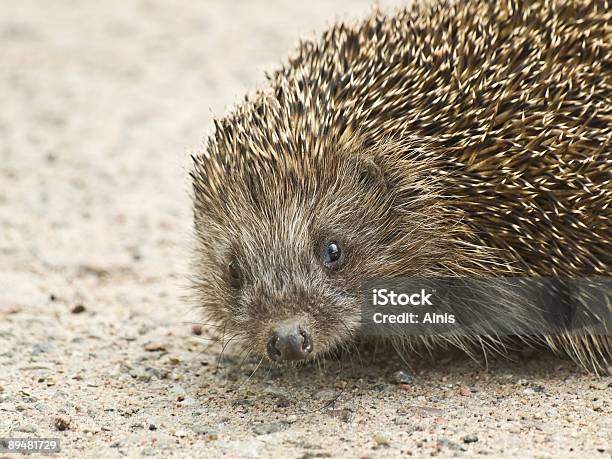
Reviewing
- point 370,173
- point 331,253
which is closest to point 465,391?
point 331,253

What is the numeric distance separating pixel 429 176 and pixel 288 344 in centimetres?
136

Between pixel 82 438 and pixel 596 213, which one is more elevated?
pixel 596 213

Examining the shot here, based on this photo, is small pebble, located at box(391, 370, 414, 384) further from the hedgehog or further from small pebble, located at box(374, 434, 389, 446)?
small pebble, located at box(374, 434, 389, 446)

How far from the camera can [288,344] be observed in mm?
5133

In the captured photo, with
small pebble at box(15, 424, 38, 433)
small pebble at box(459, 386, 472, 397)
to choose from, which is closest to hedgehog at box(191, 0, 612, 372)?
small pebble at box(459, 386, 472, 397)

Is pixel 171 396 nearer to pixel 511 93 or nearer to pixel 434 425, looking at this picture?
pixel 434 425

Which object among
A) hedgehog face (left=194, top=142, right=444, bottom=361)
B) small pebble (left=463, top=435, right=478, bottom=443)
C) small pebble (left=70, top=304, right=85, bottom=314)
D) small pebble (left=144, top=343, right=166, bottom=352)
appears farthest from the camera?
small pebble (left=70, top=304, right=85, bottom=314)

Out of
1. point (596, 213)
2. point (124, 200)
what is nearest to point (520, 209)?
point (596, 213)

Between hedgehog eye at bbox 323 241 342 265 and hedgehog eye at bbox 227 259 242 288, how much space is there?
0.56 meters

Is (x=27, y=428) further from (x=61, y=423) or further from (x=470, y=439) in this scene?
(x=470, y=439)

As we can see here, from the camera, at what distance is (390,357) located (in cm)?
626

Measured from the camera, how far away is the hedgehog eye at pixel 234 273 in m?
5.80

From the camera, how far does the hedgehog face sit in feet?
18.1

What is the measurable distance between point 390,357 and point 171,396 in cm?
148
